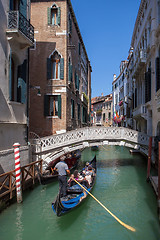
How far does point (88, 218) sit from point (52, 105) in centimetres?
871

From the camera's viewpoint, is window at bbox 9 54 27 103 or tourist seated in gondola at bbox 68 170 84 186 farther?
window at bbox 9 54 27 103

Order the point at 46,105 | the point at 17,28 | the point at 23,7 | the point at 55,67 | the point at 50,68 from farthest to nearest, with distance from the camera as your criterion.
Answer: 1. the point at 55,67
2. the point at 50,68
3. the point at 46,105
4. the point at 23,7
5. the point at 17,28

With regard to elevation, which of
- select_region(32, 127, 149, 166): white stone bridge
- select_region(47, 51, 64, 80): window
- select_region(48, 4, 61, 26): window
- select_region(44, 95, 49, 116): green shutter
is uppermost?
select_region(48, 4, 61, 26): window

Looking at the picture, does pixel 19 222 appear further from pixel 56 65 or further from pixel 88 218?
pixel 56 65

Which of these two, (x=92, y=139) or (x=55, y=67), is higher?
(x=55, y=67)

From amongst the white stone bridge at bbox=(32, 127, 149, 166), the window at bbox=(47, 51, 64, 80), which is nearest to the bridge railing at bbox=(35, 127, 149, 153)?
the white stone bridge at bbox=(32, 127, 149, 166)

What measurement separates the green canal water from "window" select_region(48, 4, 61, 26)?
10.5 metres

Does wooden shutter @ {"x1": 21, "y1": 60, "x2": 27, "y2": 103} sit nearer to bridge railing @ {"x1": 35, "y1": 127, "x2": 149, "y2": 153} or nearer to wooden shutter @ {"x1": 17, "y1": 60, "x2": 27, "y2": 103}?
wooden shutter @ {"x1": 17, "y1": 60, "x2": 27, "y2": 103}

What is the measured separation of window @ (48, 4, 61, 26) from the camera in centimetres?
1482

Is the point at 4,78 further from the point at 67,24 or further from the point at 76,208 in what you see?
the point at 67,24

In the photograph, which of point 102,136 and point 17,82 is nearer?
point 17,82

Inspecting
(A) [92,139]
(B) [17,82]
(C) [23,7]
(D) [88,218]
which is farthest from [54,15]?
(D) [88,218]

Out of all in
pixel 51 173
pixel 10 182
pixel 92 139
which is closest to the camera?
pixel 10 182

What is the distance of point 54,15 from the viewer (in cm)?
1522
